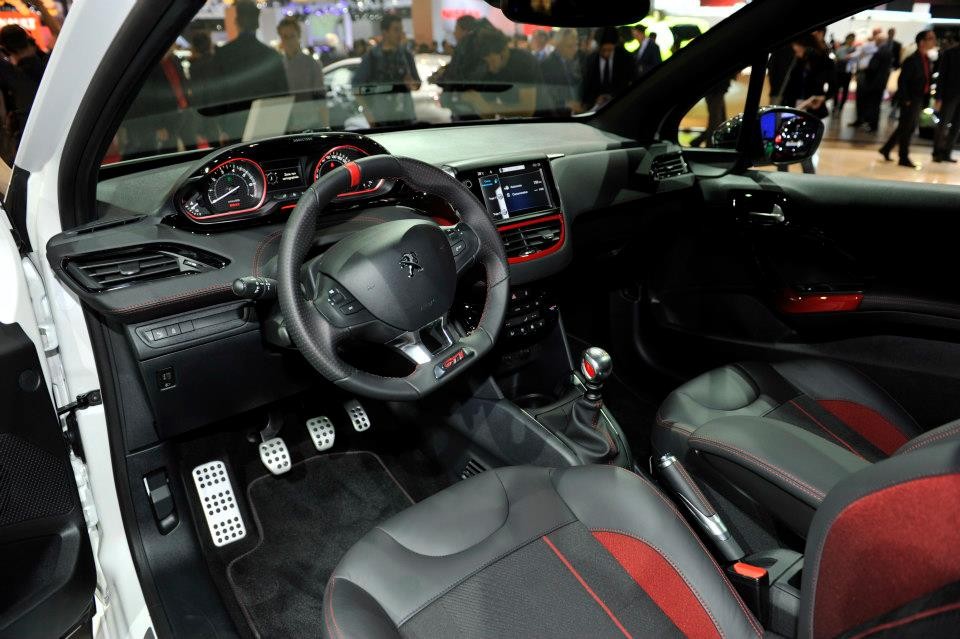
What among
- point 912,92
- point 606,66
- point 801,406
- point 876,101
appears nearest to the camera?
point 801,406

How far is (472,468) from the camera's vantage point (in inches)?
89.7

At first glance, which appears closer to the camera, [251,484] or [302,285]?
[302,285]

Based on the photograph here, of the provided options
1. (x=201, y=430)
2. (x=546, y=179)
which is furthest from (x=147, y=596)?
(x=546, y=179)

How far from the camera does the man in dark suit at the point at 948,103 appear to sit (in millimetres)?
2723

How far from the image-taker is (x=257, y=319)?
189cm

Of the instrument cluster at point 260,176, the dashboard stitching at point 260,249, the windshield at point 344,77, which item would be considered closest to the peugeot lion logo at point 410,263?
the instrument cluster at point 260,176

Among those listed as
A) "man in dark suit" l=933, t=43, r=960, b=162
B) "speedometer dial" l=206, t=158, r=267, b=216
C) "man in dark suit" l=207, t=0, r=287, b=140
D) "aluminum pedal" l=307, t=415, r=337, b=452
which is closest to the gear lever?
"aluminum pedal" l=307, t=415, r=337, b=452

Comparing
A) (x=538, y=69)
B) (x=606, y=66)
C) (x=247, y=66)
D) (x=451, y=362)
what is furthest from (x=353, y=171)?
(x=606, y=66)

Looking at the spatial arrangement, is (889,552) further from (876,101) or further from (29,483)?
(876,101)

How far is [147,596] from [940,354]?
95.0 inches

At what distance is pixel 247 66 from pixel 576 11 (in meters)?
1.88

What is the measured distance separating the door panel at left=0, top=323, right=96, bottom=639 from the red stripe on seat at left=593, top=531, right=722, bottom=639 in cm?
126

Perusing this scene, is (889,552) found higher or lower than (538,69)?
lower

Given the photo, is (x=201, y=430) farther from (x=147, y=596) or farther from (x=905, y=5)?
(x=905, y=5)
